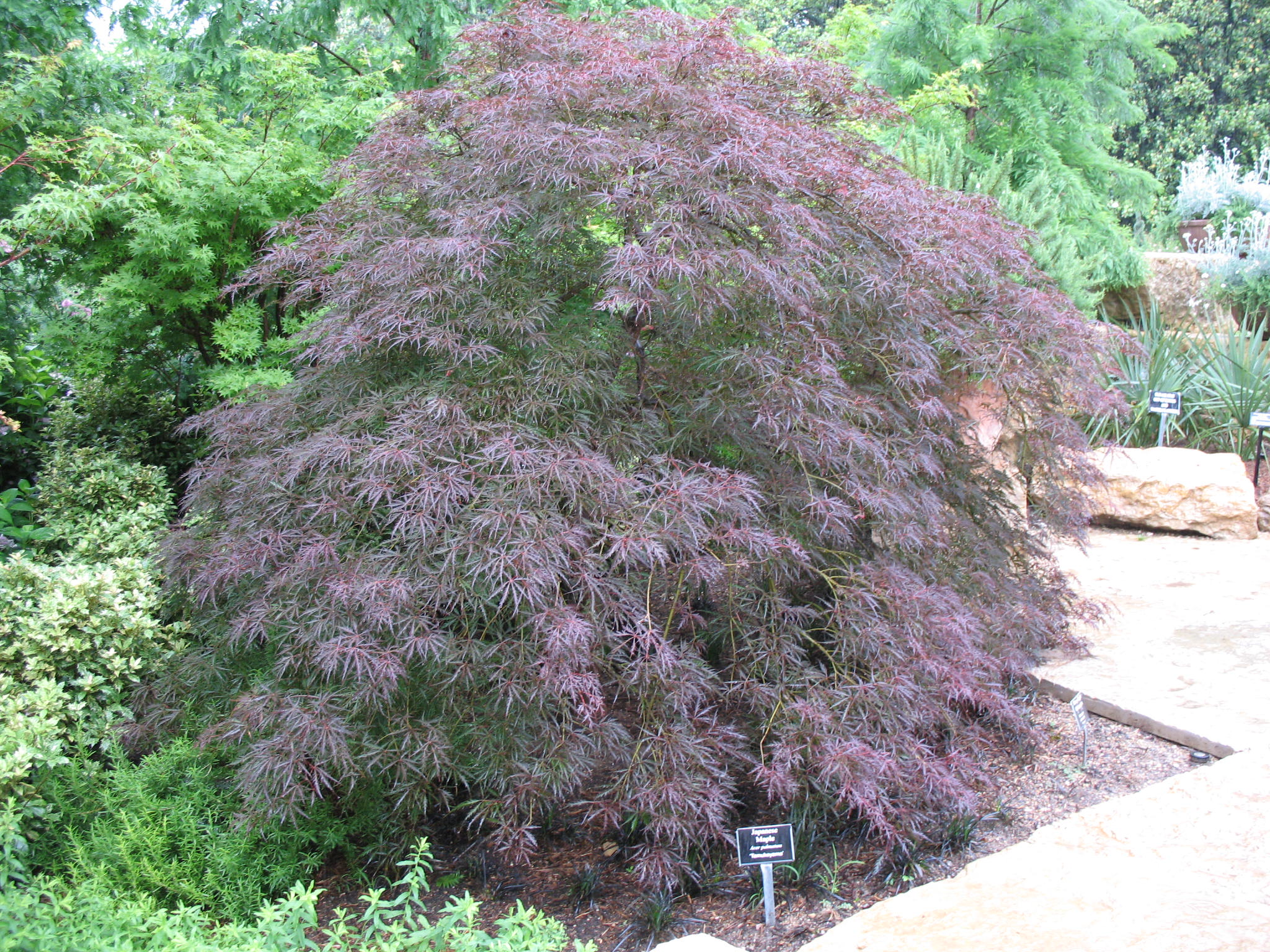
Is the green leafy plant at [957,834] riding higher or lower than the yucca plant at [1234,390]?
lower

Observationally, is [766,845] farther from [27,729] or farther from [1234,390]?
[1234,390]

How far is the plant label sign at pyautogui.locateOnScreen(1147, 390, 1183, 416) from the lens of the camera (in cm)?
684

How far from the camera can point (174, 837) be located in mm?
2803

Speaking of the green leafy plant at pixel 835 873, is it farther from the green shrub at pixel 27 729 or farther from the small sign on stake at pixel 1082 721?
the green shrub at pixel 27 729

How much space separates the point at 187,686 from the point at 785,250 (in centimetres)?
262

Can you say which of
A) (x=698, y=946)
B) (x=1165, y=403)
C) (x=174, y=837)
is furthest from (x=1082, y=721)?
(x=1165, y=403)

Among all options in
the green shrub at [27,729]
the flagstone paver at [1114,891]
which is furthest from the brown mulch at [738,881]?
the green shrub at [27,729]

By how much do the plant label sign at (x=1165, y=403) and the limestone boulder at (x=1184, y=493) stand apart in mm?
308

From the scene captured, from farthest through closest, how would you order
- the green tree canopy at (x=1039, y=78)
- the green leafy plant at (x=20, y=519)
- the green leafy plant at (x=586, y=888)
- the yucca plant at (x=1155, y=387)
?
the green tree canopy at (x=1039, y=78), the yucca plant at (x=1155, y=387), the green leafy plant at (x=20, y=519), the green leafy plant at (x=586, y=888)

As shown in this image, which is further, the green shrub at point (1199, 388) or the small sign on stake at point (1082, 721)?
the green shrub at point (1199, 388)

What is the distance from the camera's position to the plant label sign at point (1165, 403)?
22.4ft

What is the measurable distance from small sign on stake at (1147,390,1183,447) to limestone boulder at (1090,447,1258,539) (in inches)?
8.9

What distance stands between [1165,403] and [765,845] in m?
5.99

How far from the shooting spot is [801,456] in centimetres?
272
